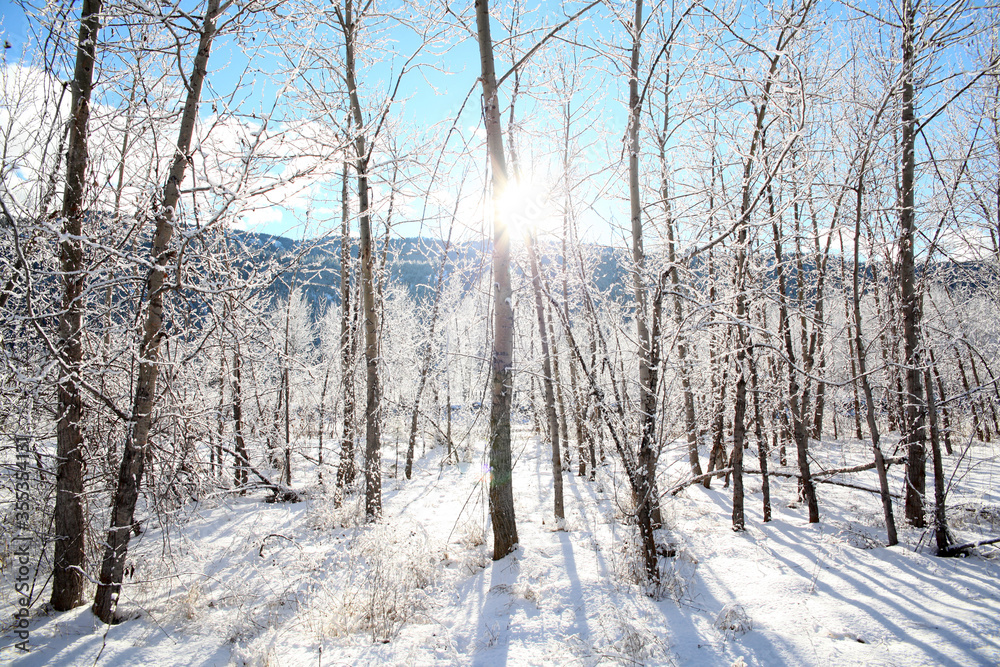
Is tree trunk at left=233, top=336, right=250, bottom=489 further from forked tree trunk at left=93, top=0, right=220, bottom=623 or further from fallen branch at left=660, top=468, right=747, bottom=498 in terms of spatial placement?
fallen branch at left=660, top=468, right=747, bottom=498

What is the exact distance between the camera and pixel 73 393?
3098 millimetres

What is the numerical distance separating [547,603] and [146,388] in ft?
11.2

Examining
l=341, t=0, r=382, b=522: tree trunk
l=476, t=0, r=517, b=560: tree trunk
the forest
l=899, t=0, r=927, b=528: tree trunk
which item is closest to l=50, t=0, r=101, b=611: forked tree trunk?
the forest

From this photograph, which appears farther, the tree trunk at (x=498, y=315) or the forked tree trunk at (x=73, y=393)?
the tree trunk at (x=498, y=315)

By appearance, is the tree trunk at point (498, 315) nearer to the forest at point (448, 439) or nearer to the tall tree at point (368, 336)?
the forest at point (448, 439)

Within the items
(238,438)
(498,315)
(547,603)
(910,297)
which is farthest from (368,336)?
(910,297)

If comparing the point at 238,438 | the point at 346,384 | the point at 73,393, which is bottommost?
the point at 238,438

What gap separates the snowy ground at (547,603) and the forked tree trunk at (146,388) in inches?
16.9

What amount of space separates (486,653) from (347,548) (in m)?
3.00

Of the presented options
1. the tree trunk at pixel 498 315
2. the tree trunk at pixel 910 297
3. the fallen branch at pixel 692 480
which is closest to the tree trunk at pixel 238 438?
the tree trunk at pixel 498 315

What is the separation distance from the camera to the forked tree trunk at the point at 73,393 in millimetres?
3127

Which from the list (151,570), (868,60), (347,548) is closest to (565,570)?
(347,548)

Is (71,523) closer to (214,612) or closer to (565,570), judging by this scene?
(214,612)

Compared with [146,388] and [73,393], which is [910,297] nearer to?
[146,388]
